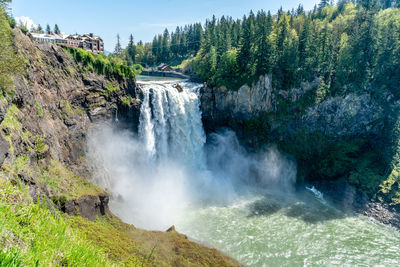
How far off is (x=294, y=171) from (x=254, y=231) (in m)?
16.1

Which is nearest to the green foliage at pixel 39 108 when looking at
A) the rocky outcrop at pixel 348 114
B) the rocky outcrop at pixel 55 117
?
the rocky outcrop at pixel 55 117

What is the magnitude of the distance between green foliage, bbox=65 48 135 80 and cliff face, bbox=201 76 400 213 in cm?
1321

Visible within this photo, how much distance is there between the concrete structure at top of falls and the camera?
104ft

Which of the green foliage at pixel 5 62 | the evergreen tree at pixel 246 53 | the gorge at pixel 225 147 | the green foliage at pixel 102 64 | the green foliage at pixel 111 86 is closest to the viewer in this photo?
the green foliage at pixel 5 62

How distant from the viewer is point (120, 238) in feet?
43.4

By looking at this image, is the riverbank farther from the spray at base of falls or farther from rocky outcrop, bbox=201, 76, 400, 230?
the spray at base of falls

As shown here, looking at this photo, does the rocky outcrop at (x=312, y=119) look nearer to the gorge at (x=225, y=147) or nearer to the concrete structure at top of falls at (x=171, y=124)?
the gorge at (x=225, y=147)

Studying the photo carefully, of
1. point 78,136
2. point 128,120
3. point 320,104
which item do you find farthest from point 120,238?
point 320,104

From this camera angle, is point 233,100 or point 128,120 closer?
point 128,120

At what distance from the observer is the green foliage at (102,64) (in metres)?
24.0

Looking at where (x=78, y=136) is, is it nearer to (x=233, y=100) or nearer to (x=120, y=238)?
(x=120, y=238)

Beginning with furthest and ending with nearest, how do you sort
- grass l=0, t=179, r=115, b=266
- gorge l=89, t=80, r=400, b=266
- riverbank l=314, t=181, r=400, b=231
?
riverbank l=314, t=181, r=400, b=231, gorge l=89, t=80, r=400, b=266, grass l=0, t=179, r=115, b=266

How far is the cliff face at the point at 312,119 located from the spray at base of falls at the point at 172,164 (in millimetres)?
2797

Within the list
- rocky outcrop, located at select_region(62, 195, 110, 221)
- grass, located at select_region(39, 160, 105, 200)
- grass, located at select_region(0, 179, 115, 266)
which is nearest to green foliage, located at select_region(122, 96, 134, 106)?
grass, located at select_region(39, 160, 105, 200)
